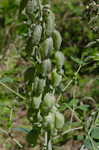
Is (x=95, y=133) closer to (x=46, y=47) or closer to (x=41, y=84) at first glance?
(x=41, y=84)

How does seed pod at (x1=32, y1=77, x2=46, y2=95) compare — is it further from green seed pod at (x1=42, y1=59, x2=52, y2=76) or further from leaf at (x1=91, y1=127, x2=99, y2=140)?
leaf at (x1=91, y1=127, x2=99, y2=140)

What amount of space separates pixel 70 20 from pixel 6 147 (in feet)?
10.6

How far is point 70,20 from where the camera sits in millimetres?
7141

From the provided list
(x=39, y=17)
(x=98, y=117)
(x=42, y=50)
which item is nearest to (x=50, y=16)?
(x=39, y=17)

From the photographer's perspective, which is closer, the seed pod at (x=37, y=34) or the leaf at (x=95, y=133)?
the seed pod at (x=37, y=34)

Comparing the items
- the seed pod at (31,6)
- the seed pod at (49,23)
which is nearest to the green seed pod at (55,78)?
the seed pod at (49,23)

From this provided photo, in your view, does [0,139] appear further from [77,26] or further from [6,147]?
[77,26]

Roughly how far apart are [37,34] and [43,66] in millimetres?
148

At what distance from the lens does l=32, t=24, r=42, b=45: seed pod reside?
5.27ft

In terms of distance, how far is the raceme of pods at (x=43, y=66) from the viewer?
162cm

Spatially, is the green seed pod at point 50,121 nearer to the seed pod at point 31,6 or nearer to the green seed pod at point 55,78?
the green seed pod at point 55,78

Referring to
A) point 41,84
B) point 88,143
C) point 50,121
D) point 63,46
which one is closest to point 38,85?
point 41,84

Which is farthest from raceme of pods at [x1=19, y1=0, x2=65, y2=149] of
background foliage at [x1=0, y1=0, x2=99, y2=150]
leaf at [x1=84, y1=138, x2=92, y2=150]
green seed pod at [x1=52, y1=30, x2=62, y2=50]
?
background foliage at [x1=0, y1=0, x2=99, y2=150]

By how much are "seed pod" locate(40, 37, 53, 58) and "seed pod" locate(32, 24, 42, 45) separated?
3cm
